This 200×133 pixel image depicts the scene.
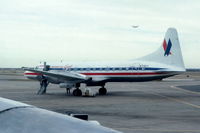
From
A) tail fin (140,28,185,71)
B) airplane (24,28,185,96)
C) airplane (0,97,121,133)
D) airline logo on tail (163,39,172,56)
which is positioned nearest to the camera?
airplane (0,97,121,133)

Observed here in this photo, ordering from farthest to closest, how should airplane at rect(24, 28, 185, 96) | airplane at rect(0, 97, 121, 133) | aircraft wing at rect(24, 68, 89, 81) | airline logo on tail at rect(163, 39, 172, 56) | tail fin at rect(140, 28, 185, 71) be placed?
airline logo on tail at rect(163, 39, 172, 56) < tail fin at rect(140, 28, 185, 71) < aircraft wing at rect(24, 68, 89, 81) < airplane at rect(24, 28, 185, 96) < airplane at rect(0, 97, 121, 133)

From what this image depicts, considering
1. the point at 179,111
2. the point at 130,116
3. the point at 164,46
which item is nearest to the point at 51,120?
the point at 130,116

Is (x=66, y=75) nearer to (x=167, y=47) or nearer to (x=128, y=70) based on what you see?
(x=128, y=70)

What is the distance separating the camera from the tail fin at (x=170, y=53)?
107 ft

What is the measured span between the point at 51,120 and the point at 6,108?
20.1 inches

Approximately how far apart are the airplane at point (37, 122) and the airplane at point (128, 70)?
2938 centimetres

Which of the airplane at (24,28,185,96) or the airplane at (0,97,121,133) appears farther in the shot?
the airplane at (24,28,185,96)

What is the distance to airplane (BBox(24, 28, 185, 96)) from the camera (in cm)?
3191

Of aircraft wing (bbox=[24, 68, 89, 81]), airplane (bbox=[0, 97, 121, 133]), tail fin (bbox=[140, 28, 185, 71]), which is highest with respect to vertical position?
tail fin (bbox=[140, 28, 185, 71])

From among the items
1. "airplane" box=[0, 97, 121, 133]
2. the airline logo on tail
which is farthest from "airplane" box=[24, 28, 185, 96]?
"airplane" box=[0, 97, 121, 133]

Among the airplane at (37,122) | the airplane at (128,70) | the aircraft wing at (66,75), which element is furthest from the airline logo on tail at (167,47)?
the airplane at (37,122)

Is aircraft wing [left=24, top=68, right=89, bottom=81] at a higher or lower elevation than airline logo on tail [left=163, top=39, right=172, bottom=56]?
lower

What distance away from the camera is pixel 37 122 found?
263 cm

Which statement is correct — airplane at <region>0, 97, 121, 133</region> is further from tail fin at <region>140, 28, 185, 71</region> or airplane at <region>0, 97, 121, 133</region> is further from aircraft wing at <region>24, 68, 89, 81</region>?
tail fin at <region>140, 28, 185, 71</region>
